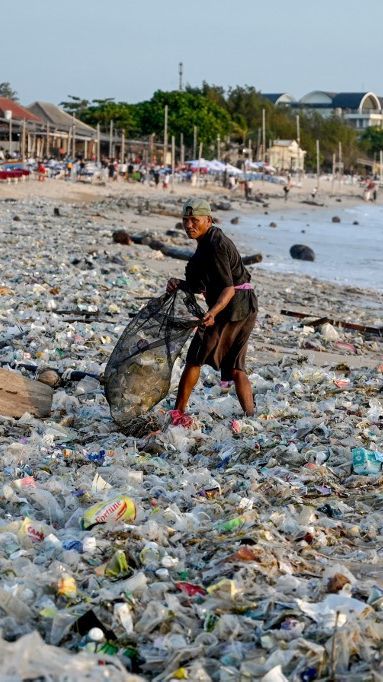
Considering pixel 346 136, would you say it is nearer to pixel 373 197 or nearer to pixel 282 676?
pixel 373 197

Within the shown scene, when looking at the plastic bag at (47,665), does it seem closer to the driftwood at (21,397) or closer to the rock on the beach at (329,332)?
the driftwood at (21,397)

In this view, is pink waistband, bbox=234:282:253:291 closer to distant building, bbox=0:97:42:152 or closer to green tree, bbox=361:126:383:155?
distant building, bbox=0:97:42:152

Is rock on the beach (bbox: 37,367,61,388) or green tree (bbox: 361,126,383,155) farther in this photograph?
green tree (bbox: 361,126,383,155)

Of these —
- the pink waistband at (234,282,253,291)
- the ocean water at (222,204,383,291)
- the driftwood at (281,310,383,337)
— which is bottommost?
the ocean water at (222,204,383,291)

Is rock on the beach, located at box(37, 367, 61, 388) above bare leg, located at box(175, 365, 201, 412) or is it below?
below

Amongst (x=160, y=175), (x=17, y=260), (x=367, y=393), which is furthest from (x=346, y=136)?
(x=367, y=393)

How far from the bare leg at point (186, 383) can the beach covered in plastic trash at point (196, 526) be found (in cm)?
13

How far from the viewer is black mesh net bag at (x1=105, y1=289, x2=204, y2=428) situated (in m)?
6.25

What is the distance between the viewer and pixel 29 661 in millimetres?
2971

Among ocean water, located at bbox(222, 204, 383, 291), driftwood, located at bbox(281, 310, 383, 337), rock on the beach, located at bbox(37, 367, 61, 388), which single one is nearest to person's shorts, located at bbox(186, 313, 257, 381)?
Answer: rock on the beach, located at bbox(37, 367, 61, 388)

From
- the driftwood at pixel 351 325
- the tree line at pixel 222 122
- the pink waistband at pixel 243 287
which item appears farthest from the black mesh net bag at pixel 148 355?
the tree line at pixel 222 122

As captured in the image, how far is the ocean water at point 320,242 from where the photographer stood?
67.3ft

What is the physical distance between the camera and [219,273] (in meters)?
6.12

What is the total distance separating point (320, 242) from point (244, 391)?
24.6 meters
